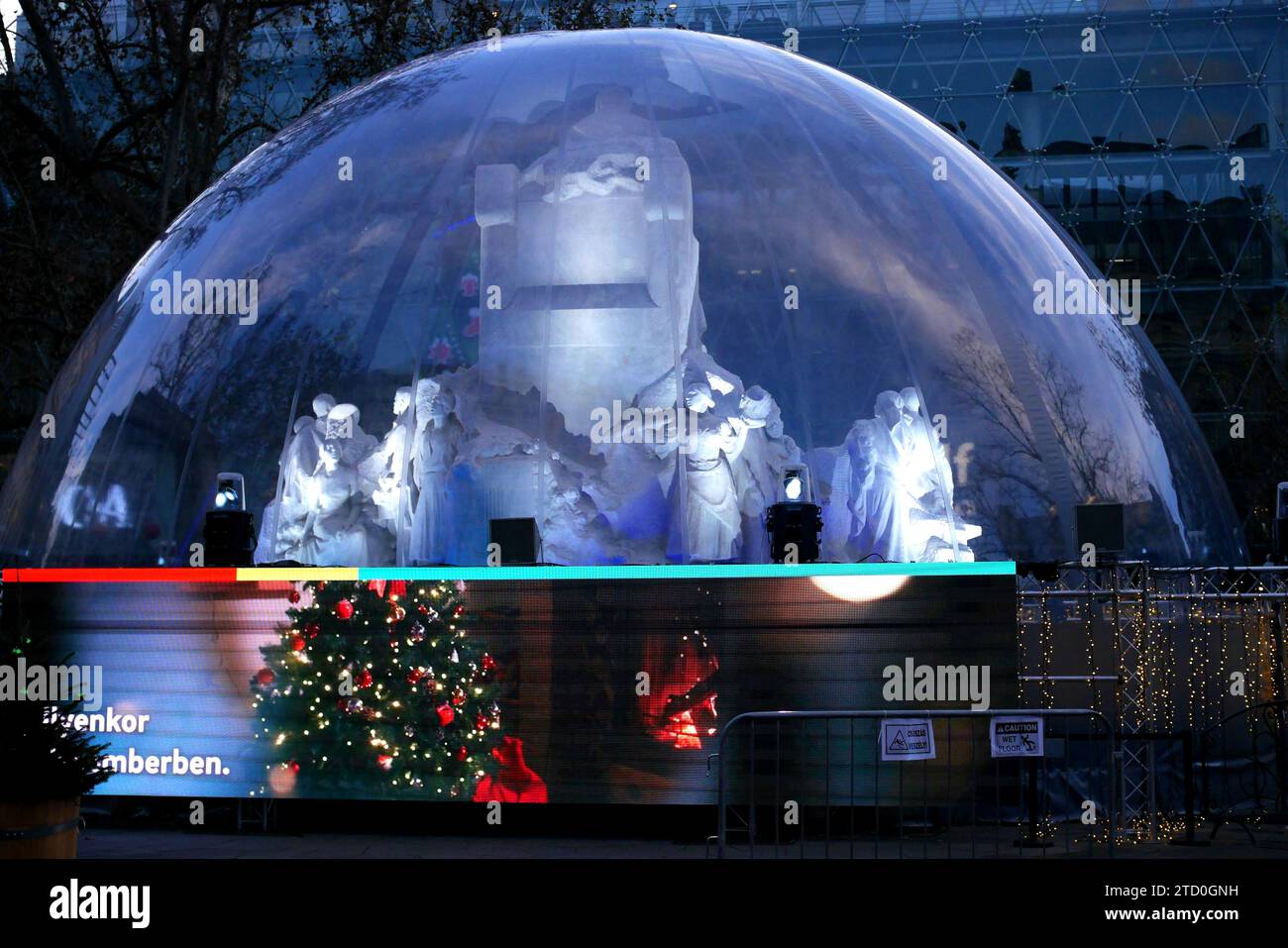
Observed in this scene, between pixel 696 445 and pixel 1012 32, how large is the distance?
36.5 metres

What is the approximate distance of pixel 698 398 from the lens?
48.9 ft

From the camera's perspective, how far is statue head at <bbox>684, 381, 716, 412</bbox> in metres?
14.9

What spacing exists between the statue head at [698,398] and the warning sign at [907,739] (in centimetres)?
361

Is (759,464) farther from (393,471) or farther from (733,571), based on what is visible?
(393,471)

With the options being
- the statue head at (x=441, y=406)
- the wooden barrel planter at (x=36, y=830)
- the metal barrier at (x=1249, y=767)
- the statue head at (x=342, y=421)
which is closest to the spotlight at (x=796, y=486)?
the statue head at (x=441, y=406)

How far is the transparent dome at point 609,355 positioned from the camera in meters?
14.8

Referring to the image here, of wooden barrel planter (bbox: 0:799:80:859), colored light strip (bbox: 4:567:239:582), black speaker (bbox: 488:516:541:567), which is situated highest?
black speaker (bbox: 488:516:541:567)

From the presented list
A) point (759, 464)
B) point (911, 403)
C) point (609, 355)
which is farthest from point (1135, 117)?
point (759, 464)

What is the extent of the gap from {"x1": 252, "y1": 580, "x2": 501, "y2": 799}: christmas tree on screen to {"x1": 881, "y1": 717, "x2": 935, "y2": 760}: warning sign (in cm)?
313

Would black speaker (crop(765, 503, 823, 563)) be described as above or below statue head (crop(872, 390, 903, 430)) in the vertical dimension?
below

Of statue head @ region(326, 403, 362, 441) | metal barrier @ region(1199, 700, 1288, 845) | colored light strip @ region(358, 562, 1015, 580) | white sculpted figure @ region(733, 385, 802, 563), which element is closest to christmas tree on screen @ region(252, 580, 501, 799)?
colored light strip @ region(358, 562, 1015, 580)

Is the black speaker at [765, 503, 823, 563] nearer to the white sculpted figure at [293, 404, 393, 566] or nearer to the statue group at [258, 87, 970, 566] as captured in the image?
the statue group at [258, 87, 970, 566]
